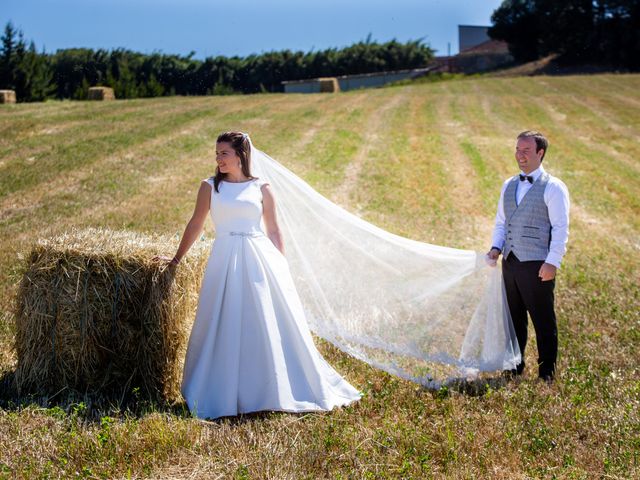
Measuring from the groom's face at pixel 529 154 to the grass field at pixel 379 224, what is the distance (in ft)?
6.25

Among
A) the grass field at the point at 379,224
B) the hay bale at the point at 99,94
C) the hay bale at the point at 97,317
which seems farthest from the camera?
the hay bale at the point at 99,94

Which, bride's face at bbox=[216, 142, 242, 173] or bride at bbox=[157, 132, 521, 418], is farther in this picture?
bride's face at bbox=[216, 142, 242, 173]

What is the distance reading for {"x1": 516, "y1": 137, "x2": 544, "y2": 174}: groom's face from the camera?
5.80 m

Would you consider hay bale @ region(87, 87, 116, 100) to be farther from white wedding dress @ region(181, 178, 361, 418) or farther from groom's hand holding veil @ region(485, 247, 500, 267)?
groom's hand holding veil @ region(485, 247, 500, 267)

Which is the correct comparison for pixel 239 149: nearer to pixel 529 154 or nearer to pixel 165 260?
pixel 165 260

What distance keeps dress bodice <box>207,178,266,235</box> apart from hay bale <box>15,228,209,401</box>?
564 mm

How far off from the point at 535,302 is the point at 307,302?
2.05 metres

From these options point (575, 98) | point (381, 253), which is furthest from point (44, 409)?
point (575, 98)

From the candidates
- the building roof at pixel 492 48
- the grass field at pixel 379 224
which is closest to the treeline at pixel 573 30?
the building roof at pixel 492 48

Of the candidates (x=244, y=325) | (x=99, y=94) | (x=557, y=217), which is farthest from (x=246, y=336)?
(x=99, y=94)

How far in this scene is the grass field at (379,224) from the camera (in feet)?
14.9

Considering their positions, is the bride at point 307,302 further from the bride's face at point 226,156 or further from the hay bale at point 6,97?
the hay bale at point 6,97

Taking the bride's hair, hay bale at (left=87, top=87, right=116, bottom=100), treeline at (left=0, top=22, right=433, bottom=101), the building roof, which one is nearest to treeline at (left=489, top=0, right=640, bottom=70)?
the building roof

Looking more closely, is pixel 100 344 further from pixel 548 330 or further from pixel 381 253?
pixel 548 330
